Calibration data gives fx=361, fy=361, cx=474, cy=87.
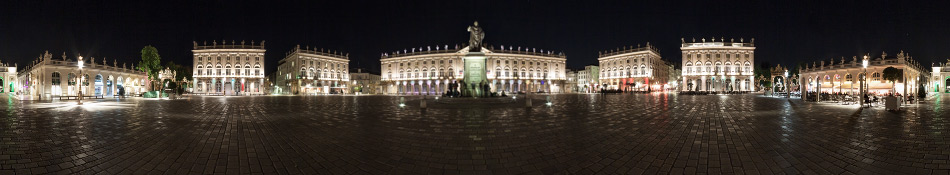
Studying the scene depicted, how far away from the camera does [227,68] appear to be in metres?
65.5

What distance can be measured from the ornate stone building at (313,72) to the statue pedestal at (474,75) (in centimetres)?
5232

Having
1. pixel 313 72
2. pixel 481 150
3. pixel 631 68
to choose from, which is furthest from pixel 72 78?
pixel 631 68

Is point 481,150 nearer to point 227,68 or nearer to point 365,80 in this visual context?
point 227,68

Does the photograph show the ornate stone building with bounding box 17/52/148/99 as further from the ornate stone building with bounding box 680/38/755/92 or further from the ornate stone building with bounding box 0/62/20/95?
the ornate stone building with bounding box 680/38/755/92

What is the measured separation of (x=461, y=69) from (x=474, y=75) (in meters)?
47.4

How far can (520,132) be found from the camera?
297 inches

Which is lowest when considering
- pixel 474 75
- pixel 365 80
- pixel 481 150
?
pixel 481 150

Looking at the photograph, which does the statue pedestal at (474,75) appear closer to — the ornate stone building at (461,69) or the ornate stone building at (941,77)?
the ornate stone building at (461,69)

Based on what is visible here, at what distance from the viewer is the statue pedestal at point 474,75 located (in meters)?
23.2

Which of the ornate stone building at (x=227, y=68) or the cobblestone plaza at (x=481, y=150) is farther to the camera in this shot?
the ornate stone building at (x=227, y=68)

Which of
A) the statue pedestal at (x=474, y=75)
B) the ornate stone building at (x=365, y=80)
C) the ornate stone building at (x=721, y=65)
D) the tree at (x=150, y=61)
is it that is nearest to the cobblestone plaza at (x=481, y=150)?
the statue pedestal at (x=474, y=75)

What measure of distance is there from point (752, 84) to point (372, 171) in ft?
288

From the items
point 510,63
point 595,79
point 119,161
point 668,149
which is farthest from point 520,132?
point 595,79

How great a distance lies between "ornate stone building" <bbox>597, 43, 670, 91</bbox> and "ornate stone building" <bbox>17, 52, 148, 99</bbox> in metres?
79.0
